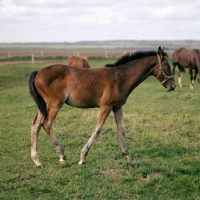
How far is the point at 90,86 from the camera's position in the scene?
7789mm

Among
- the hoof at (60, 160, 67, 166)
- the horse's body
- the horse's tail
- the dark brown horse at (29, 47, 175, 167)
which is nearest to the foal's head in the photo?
the dark brown horse at (29, 47, 175, 167)

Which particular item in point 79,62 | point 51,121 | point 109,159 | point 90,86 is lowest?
point 109,159

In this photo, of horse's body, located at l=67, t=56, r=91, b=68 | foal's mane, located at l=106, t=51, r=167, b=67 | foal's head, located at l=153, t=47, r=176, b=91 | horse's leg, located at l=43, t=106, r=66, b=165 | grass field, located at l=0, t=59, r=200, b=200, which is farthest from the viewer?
horse's body, located at l=67, t=56, r=91, b=68

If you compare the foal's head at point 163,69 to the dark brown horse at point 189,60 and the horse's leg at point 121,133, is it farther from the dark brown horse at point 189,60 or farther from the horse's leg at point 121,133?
the dark brown horse at point 189,60

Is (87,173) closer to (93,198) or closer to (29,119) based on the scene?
(93,198)

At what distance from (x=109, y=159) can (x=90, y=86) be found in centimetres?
151

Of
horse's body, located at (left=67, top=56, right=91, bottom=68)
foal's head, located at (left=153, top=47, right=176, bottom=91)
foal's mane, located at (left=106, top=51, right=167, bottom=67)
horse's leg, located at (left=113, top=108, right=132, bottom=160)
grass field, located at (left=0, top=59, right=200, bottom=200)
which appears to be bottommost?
grass field, located at (left=0, top=59, right=200, bottom=200)

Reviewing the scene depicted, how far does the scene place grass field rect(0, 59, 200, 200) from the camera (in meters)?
6.12

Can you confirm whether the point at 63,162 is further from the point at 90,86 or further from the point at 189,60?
the point at 189,60

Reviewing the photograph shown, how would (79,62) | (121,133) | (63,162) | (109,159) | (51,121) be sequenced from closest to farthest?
(63,162), (51,121), (109,159), (121,133), (79,62)

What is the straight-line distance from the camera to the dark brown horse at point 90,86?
7.62 metres

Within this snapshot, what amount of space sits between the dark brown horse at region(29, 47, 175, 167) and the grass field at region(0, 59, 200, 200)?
1.71 ft

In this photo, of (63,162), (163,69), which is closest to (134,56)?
(163,69)

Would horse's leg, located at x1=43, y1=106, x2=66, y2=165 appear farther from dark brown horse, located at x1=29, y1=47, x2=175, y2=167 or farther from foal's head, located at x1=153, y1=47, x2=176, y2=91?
foal's head, located at x1=153, y1=47, x2=176, y2=91
